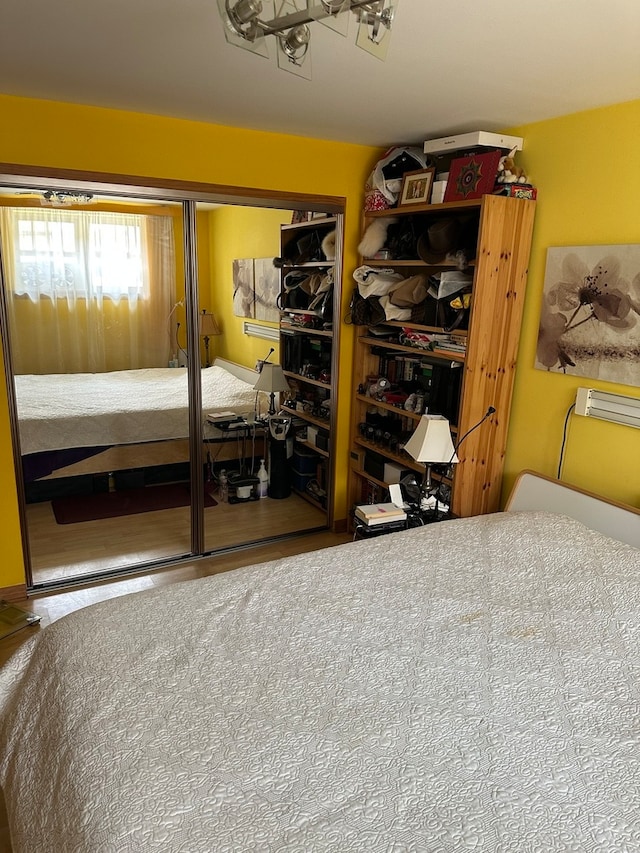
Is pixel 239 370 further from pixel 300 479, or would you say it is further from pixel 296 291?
pixel 300 479

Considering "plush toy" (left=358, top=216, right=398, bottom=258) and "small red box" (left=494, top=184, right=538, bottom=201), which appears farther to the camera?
"plush toy" (left=358, top=216, right=398, bottom=258)

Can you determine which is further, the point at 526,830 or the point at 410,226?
the point at 410,226

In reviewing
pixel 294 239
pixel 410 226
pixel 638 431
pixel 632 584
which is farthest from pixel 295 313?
pixel 632 584

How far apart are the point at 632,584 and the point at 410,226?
2.14 m

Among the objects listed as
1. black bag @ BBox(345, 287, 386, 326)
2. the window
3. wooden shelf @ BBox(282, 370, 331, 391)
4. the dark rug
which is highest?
the window

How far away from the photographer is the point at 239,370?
342cm

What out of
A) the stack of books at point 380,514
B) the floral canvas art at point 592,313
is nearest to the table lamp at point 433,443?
the stack of books at point 380,514

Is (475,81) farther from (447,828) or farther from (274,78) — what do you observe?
(447,828)

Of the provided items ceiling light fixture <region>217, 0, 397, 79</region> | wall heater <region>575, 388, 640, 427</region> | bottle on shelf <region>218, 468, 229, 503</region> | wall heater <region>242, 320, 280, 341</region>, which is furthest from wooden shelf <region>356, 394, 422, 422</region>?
ceiling light fixture <region>217, 0, 397, 79</region>

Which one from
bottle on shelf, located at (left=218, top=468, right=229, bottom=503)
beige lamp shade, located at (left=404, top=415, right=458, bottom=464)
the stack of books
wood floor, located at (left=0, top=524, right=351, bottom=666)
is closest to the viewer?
beige lamp shade, located at (left=404, top=415, right=458, bottom=464)

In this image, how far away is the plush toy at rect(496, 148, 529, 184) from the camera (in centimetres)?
269

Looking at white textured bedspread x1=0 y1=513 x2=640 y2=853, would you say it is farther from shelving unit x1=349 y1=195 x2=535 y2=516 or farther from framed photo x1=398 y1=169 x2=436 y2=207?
framed photo x1=398 y1=169 x2=436 y2=207

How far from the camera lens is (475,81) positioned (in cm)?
216

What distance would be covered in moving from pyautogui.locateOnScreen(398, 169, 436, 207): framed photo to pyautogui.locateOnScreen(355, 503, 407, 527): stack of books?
5.21 feet
